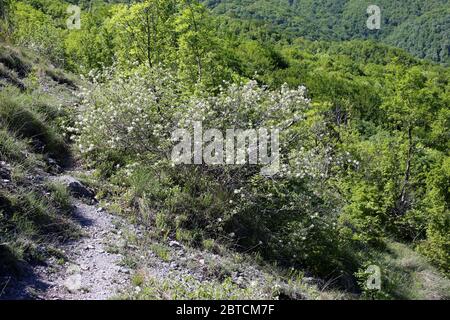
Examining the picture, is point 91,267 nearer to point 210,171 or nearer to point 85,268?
point 85,268

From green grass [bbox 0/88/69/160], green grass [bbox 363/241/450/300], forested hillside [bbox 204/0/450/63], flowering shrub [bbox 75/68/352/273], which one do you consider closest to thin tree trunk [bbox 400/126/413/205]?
green grass [bbox 363/241/450/300]

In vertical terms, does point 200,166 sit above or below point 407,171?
above

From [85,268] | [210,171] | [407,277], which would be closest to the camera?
[85,268]

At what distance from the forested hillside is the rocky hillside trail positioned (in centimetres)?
12561


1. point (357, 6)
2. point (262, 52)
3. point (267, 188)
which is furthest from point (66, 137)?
point (357, 6)

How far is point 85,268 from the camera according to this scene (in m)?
4.85

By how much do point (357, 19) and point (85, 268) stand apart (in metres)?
185

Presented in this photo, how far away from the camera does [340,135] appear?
17.4 m

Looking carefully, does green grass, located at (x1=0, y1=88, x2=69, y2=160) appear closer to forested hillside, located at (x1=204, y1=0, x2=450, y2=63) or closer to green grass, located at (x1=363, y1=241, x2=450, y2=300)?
green grass, located at (x1=363, y1=241, x2=450, y2=300)

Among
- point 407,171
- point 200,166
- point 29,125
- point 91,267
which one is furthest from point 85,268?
point 407,171

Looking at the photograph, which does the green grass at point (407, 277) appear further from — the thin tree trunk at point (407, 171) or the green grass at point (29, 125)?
the green grass at point (29, 125)

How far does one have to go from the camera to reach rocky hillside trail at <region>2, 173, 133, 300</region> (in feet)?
14.2

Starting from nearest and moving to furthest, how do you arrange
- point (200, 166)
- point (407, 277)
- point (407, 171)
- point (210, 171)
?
point (200, 166) < point (210, 171) < point (407, 277) < point (407, 171)
